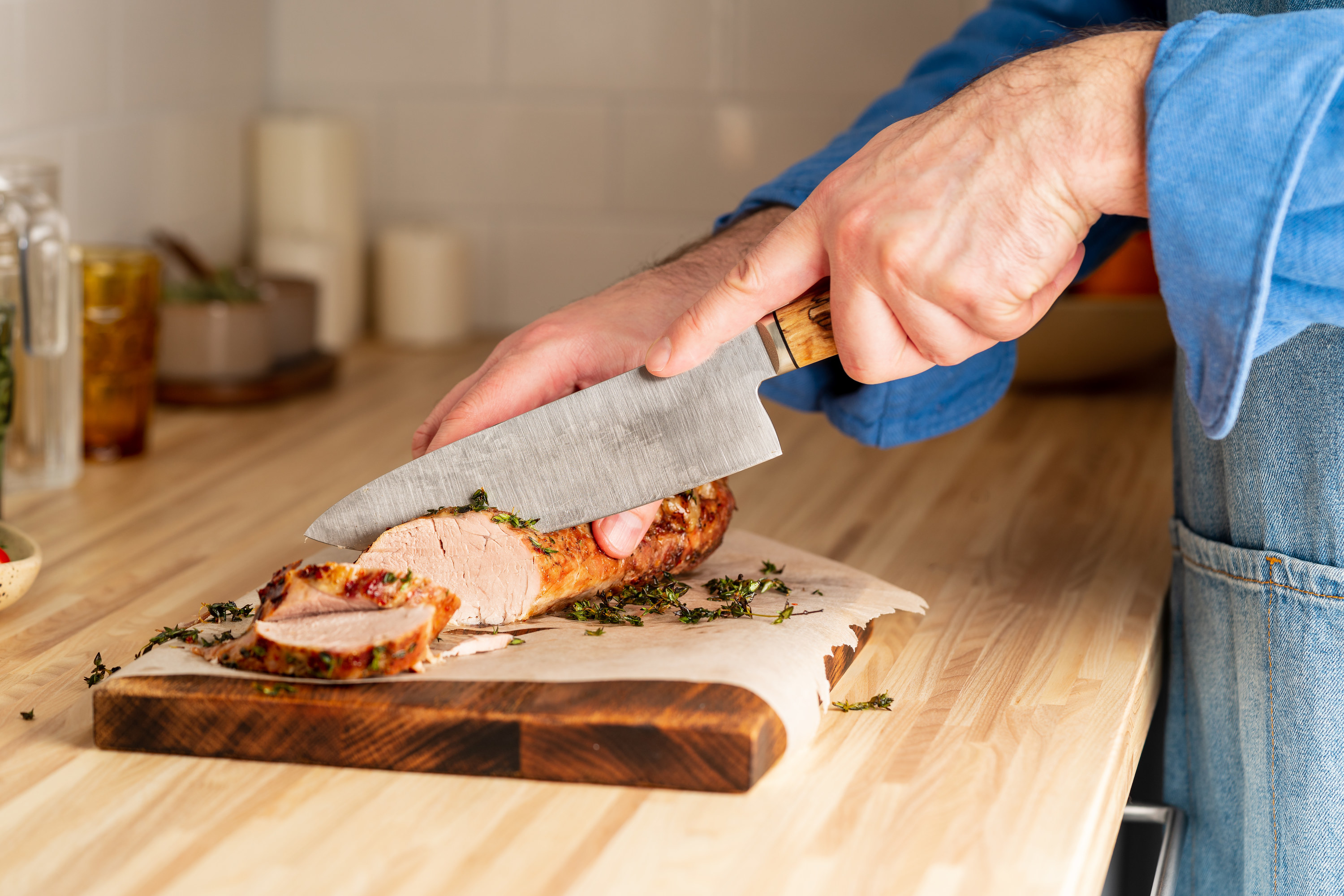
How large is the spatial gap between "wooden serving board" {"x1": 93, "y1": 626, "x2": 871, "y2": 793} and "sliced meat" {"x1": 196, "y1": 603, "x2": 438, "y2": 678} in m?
0.02

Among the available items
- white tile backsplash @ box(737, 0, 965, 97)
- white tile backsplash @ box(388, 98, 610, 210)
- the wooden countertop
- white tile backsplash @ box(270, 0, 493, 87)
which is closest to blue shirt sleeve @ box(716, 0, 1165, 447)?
the wooden countertop

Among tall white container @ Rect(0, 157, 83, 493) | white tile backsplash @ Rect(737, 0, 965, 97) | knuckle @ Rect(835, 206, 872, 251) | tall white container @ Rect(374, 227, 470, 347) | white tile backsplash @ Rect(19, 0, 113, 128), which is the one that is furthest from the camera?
tall white container @ Rect(374, 227, 470, 347)

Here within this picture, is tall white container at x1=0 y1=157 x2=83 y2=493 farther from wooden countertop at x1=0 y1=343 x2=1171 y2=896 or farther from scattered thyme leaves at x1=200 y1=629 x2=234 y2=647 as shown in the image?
scattered thyme leaves at x1=200 y1=629 x2=234 y2=647

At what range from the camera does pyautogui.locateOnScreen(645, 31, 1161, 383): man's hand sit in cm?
91

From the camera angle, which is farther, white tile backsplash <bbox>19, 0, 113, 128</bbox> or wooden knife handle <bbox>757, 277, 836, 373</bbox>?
white tile backsplash <bbox>19, 0, 113, 128</bbox>

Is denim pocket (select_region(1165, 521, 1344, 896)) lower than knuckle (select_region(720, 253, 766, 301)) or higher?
lower

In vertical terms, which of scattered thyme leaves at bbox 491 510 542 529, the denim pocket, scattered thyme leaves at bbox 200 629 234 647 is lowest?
the denim pocket

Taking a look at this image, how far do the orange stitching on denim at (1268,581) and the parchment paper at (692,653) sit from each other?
0.29 m

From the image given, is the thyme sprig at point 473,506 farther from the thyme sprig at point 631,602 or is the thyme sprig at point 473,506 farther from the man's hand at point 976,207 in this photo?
the man's hand at point 976,207

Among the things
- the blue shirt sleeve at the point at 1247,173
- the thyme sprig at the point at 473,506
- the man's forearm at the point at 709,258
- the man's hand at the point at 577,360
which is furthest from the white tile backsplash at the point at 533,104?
the blue shirt sleeve at the point at 1247,173

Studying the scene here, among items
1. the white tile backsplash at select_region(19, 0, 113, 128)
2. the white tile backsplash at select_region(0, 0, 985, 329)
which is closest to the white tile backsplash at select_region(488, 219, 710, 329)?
the white tile backsplash at select_region(0, 0, 985, 329)

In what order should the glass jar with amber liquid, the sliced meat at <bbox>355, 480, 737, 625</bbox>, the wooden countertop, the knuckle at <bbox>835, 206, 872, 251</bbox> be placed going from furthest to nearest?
1. the glass jar with amber liquid
2. the sliced meat at <bbox>355, 480, 737, 625</bbox>
3. the knuckle at <bbox>835, 206, 872, 251</bbox>
4. the wooden countertop

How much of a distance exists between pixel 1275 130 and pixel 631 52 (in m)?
1.70

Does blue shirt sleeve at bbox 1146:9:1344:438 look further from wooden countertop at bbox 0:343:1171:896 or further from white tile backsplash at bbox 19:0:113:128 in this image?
white tile backsplash at bbox 19:0:113:128
